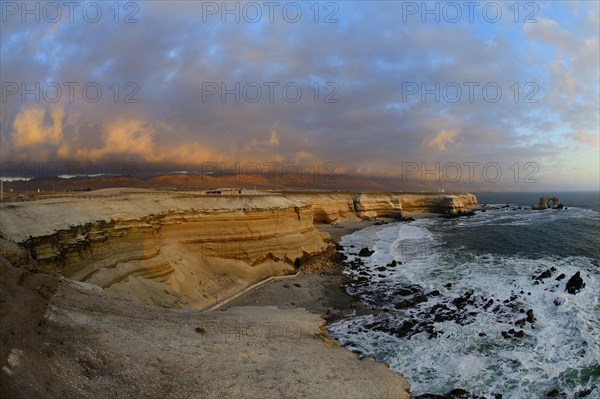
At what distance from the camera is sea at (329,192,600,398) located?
13781mm

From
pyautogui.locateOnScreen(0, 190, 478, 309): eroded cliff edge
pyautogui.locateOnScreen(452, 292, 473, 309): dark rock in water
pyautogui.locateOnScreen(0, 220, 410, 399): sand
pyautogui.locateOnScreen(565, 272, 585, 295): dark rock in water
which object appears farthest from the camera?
pyautogui.locateOnScreen(565, 272, 585, 295): dark rock in water

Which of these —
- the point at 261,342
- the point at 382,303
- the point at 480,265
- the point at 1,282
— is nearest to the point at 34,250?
the point at 1,282

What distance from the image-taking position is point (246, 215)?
3011 centimetres

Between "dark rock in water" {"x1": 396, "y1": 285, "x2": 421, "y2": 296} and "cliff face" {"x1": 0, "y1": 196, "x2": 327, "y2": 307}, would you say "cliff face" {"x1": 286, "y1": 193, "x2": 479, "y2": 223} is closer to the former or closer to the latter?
"cliff face" {"x1": 0, "y1": 196, "x2": 327, "y2": 307}

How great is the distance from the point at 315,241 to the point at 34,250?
80.4ft

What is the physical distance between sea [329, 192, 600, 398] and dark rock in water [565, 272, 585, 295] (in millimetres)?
268

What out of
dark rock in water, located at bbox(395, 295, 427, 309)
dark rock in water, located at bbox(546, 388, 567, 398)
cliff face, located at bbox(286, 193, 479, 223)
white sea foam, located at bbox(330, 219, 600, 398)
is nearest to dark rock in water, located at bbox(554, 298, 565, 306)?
white sea foam, located at bbox(330, 219, 600, 398)

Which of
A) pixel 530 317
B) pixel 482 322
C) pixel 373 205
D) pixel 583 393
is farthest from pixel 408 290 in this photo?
pixel 373 205

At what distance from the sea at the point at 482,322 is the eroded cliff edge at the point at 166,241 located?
725cm

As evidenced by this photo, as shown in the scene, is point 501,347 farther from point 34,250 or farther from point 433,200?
point 433,200

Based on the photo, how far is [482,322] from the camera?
60.8 feet

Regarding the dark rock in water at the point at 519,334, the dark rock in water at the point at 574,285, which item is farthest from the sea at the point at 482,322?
the dark rock in water at the point at 574,285

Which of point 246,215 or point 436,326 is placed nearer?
point 436,326

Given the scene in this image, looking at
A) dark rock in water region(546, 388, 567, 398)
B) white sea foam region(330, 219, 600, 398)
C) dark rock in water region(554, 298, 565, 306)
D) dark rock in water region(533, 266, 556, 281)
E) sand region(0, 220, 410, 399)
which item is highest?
sand region(0, 220, 410, 399)
